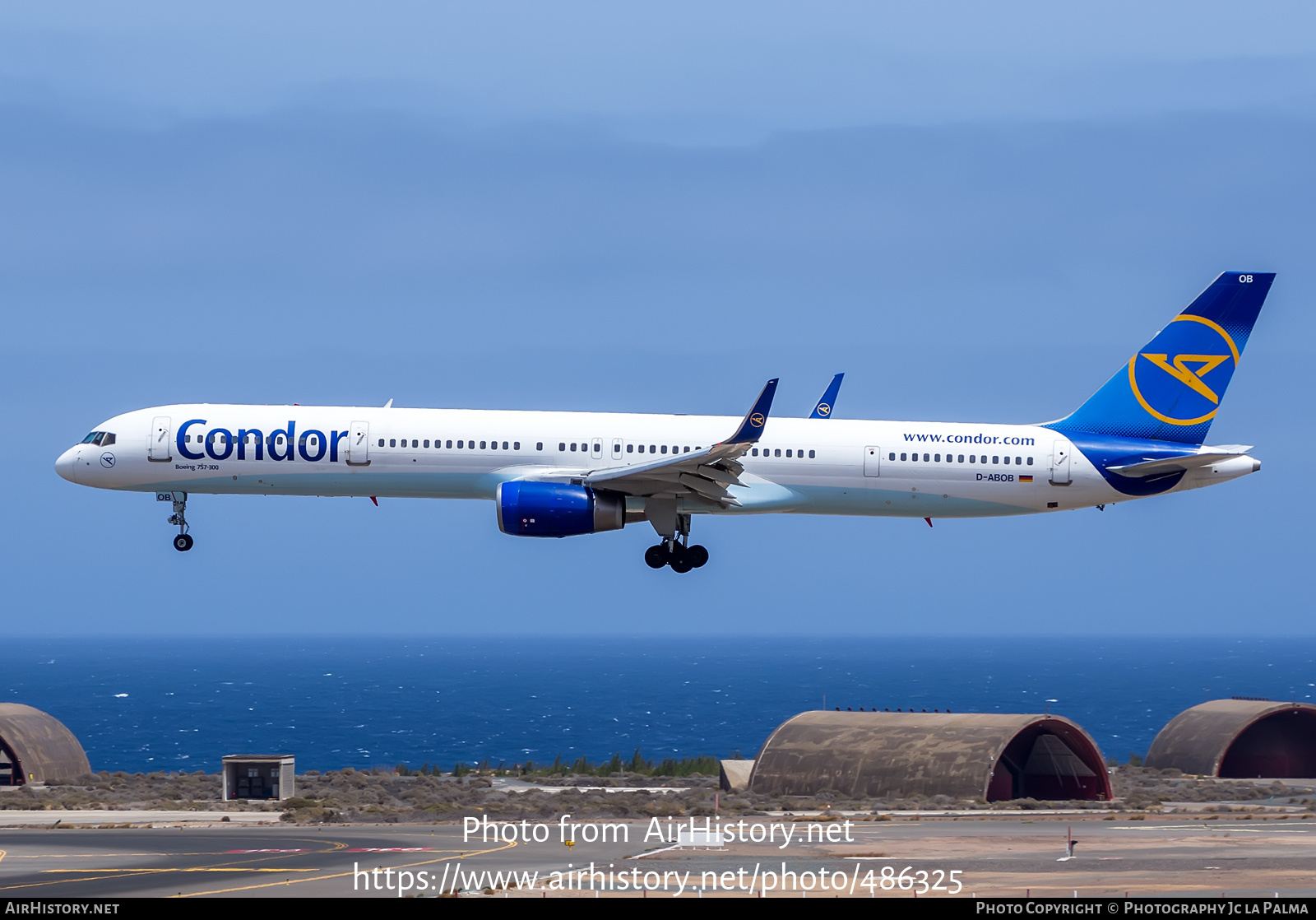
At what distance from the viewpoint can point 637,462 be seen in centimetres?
5069

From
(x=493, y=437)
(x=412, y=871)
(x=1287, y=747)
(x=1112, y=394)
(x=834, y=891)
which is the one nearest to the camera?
(x=834, y=891)

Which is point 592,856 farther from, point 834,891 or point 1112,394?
point 1112,394

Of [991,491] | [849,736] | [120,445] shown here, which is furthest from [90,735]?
[991,491]

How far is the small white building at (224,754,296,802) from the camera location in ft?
245

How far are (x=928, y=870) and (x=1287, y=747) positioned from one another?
2269 inches

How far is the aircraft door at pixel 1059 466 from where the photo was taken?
5172 cm

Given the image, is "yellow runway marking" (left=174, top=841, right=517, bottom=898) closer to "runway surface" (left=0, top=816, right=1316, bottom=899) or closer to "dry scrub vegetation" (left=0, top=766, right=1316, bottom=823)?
"runway surface" (left=0, top=816, right=1316, bottom=899)

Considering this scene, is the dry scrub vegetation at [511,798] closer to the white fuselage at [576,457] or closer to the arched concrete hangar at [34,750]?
the arched concrete hangar at [34,750]

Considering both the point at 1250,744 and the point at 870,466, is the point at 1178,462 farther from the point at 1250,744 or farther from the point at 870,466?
the point at 1250,744

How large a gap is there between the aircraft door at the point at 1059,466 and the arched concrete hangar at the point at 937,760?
28.1m

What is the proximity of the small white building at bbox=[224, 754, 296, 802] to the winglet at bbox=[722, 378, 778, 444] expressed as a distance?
124 ft

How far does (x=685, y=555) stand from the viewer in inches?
2064

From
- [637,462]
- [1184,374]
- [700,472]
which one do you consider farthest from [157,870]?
[1184,374]

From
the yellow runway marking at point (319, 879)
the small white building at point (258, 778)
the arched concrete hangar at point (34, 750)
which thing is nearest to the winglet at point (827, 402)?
the yellow runway marking at point (319, 879)
